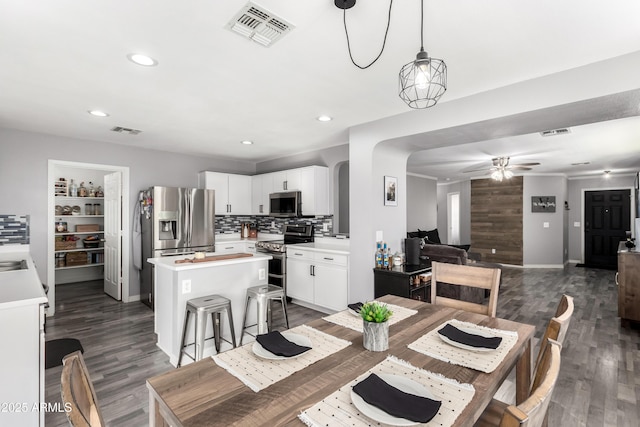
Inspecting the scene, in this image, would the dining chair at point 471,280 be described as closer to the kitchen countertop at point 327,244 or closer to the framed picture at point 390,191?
the framed picture at point 390,191

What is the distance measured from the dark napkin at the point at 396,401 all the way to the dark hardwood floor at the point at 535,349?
1.82 m

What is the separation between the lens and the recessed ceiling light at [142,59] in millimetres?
2125

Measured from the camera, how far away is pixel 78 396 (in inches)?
31.5

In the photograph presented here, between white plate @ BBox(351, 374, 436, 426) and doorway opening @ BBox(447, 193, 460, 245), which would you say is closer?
white plate @ BBox(351, 374, 436, 426)

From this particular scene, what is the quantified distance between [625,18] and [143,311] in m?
5.45

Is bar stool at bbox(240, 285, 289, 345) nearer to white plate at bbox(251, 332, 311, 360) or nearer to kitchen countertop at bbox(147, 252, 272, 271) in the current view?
kitchen countertop at bbox(147, 252, 272, 271)

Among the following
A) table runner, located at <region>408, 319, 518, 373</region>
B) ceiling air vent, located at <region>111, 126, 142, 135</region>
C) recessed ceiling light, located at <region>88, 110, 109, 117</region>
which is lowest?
table runner, located at <region>408, 319, 518, 373</region>

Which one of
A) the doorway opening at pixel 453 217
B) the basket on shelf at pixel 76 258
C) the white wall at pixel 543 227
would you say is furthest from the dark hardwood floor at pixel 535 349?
the doorway opening at pixel 453 217

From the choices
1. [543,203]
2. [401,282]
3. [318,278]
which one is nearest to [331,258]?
[318,278]

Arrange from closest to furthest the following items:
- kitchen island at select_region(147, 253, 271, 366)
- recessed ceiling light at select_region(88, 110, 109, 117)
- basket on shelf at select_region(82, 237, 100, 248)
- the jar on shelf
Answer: kitchen island at select_region(147, 253, 271, 366), recessed ceiling light at select_region(88, 110, 109, 117), the jar on shelf, basket on shelf at select_region(82, 237, 100, 248)

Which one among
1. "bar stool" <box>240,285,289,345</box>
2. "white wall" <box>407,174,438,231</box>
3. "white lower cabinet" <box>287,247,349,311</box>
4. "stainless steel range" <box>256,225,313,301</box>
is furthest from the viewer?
"white wall" <box>407,174,438,231</box>

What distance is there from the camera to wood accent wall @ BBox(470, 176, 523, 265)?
797cm

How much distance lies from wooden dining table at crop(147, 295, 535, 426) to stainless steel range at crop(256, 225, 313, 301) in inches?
132

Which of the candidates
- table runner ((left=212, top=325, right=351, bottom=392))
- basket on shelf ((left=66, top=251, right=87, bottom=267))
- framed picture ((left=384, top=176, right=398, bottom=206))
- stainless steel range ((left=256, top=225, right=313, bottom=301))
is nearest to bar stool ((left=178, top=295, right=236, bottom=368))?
table runner ((left=212, top=325, right=351, bottom=392))
